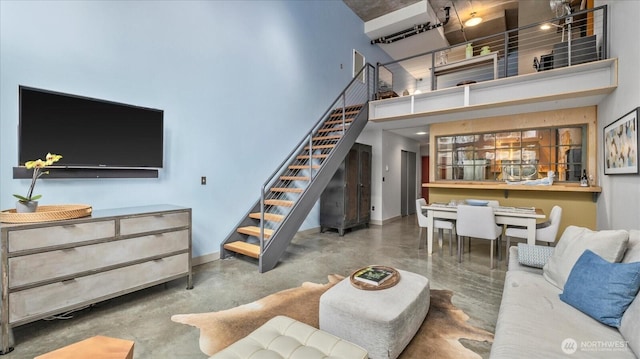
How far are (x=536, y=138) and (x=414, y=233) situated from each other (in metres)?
2.99

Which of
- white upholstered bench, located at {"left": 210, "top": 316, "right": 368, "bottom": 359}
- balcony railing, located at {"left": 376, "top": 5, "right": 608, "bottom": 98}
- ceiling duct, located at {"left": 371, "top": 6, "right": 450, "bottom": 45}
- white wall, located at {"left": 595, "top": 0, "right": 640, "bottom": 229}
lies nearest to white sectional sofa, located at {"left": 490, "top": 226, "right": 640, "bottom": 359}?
white upholstered bench, located at {"left": 210, "top": 316, "right": 368, "bottom": 359}

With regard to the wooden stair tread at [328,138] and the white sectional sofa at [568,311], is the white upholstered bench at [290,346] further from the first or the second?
the wooden stair tread at [328,138]

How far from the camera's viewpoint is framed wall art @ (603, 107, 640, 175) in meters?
2.74

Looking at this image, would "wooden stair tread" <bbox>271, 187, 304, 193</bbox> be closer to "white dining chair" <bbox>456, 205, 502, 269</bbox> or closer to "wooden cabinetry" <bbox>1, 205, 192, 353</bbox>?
"wooden cabinetry" <bbox>1, 205, 192, 353</bbox>

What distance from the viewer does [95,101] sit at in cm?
278

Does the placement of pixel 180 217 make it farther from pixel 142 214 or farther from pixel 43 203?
pixel 43 203

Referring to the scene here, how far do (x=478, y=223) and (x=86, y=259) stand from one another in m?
4.55

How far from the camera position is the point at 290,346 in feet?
4.77

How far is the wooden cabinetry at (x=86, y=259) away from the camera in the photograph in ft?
6.52

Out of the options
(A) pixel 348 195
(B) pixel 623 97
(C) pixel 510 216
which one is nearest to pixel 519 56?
(B) pixel 623 97

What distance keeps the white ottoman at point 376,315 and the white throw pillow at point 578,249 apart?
39.8 inches

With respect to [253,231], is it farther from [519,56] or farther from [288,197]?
[519,56]

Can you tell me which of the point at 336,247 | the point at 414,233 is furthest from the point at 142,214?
the point at 414,233

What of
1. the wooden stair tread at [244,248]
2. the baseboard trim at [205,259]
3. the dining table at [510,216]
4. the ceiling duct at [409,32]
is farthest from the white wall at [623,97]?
the baseboard trim at [205,259]
